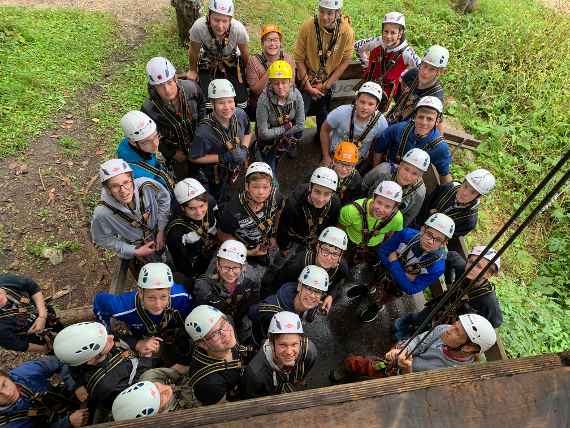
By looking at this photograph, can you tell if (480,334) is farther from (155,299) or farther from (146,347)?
(146,347)

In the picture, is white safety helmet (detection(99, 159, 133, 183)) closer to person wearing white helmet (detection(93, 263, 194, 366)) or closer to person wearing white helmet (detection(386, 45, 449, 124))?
person wearing white helmet (detection(93, 263, 194, 366))

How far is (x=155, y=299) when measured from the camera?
4.06 m

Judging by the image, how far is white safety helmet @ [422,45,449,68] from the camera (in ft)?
19.7

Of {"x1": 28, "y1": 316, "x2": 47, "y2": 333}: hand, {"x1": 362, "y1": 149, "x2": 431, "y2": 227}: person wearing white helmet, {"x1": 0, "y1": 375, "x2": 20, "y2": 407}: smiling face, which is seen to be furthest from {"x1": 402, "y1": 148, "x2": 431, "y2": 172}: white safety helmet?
{"x1": 0, "y1": 375, "x2": 20, "y2": 407}: smiling face

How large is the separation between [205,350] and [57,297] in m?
3.72

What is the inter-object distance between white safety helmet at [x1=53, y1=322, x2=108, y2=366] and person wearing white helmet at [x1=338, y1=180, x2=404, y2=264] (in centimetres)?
325

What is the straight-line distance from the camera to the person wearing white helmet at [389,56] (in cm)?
652

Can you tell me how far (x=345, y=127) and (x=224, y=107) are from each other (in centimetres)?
192

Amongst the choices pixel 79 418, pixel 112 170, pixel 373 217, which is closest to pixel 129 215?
pixel 112 170

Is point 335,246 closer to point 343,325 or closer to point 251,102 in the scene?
point 343,325

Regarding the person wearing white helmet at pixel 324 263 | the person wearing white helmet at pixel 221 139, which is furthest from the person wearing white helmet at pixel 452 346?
the person wearing white helmet at pixel 221 139

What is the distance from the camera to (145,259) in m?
4.99

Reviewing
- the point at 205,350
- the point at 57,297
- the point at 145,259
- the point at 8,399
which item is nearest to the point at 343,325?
the point at 205,350

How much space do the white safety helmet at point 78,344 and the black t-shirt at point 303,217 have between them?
264 cm
